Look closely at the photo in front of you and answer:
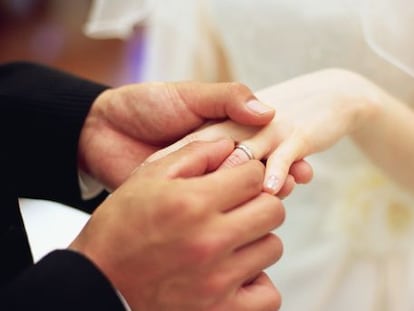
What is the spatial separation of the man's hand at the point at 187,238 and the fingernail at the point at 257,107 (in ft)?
0.32

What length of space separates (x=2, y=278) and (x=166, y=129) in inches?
9.8

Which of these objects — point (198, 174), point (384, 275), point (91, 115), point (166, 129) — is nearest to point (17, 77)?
point (91, 115)

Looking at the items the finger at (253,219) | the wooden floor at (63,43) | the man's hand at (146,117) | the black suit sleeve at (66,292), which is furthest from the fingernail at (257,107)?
the wooden floor at (63,43)

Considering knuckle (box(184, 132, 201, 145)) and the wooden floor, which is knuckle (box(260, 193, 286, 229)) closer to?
knuckle (box(184, 132, 201, 145))

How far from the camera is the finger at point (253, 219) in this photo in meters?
0.51

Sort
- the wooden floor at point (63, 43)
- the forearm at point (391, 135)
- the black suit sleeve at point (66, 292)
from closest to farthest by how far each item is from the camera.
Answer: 1. the black suit sleeve at point (66, 292)
2. the forearm at point (391, 135)
3. the wooden floor at point (63, 43)

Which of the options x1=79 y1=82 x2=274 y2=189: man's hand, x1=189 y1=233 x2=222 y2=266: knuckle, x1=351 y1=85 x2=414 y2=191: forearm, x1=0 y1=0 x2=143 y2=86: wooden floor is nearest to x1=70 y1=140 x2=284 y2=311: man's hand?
x1=189 y1=233 x2=222 y2=266: knuckle

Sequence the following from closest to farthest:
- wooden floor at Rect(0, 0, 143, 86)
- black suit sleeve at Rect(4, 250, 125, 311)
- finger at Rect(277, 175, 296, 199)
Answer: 1. black suit sleeve at Rect(4, 250, 125, 311)
2. finger at Rect(277, 175, 296, 199)
3. wooden floor at Rect(0, 0, 143, 86)

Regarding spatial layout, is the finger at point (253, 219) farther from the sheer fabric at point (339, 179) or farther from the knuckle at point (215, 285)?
the sheer fabric at point (339, 179)

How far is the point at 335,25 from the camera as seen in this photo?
2.68ft

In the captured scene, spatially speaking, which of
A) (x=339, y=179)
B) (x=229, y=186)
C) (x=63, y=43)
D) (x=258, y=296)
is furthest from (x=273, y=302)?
(x=63, y=43)

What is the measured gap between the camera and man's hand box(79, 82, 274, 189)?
2.11 ft

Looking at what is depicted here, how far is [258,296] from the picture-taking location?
A: 545 mm

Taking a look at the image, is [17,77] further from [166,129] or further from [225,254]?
[225,254]
